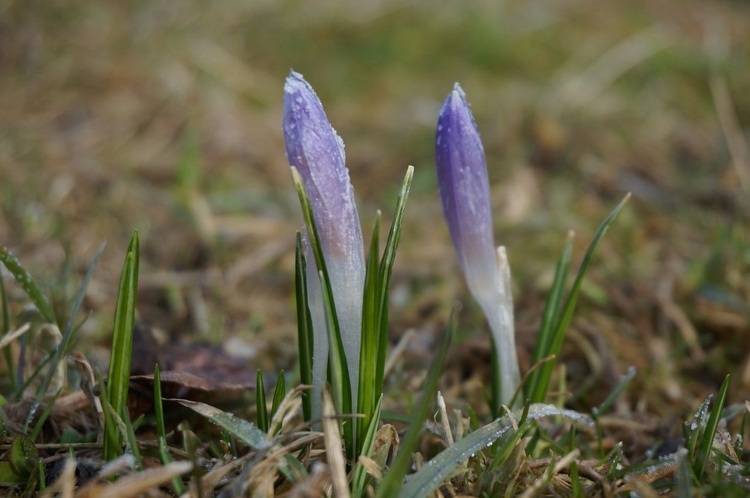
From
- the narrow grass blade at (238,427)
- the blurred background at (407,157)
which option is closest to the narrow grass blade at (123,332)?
the narrow grass blade at (238,427)

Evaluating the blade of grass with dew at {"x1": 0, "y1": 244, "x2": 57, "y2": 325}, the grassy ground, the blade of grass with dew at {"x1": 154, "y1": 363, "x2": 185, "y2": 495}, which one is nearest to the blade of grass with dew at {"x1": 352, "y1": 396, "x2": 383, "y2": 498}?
the blade of grass with dew at {"x1": 154, "y1": 363, "x2": 185, "y2": 495}

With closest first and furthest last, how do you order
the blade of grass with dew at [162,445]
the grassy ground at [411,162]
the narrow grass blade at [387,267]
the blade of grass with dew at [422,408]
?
the blade of grass with dew at [422,408] < the blade of grass with dew at [162,445] < the narrow grass blade at [387,267] < the grassy ground at [411,162]

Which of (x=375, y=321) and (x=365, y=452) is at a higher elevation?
(x=375, y=321)

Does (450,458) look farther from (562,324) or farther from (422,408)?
(562,324)

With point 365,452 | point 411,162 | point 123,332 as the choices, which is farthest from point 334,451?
point 411,162

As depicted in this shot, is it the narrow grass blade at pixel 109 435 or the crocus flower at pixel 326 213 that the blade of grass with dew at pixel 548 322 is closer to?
the crocus flower at pixel 326 213

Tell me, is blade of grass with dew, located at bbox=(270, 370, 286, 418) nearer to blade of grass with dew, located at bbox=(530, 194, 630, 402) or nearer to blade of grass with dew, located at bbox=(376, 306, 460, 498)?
blade of grass with dew, located at bbox=(376, 306, 460, 498)
